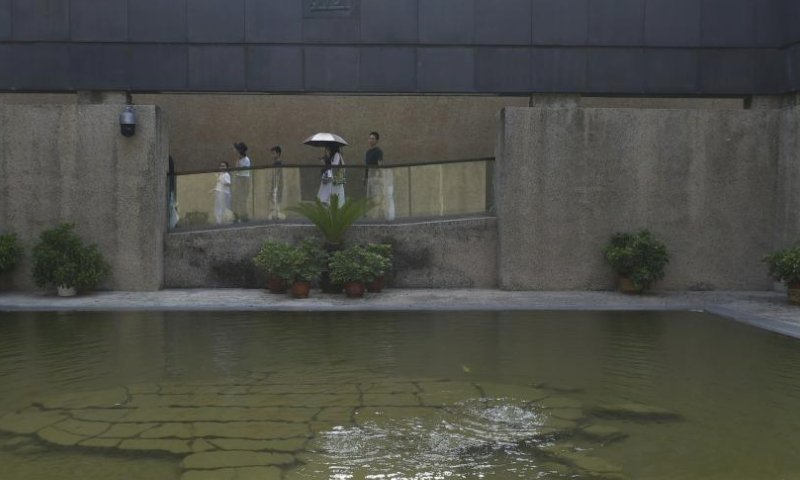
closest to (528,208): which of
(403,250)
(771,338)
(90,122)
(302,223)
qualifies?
(403,250)

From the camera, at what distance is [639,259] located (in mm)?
13609

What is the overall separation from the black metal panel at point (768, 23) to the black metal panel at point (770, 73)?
0.19 m

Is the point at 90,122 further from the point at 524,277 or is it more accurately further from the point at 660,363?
the point at 660,363

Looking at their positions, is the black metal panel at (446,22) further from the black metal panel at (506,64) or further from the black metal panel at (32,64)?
the black metal panel at (32,64)

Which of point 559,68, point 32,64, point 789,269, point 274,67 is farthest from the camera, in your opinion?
point 559,68

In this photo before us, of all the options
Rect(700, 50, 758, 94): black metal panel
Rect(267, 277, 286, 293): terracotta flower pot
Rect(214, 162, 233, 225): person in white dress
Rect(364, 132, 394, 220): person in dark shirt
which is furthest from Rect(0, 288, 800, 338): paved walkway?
Rect(700, 50, 758, 94): black metal panel

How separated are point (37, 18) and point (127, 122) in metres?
2.81

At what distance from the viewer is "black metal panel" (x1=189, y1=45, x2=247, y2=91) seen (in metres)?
14.6

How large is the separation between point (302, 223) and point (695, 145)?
7695 millimetres

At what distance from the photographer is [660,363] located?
804cm

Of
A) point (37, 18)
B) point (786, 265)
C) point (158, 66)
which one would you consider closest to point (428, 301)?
point (786, 265)

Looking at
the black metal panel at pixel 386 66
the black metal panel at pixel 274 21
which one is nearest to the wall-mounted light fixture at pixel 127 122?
the black metal panel at pixel 274 21

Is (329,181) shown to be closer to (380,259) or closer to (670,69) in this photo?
(380,259)

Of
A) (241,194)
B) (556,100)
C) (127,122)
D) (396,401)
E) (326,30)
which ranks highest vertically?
(326,30)
